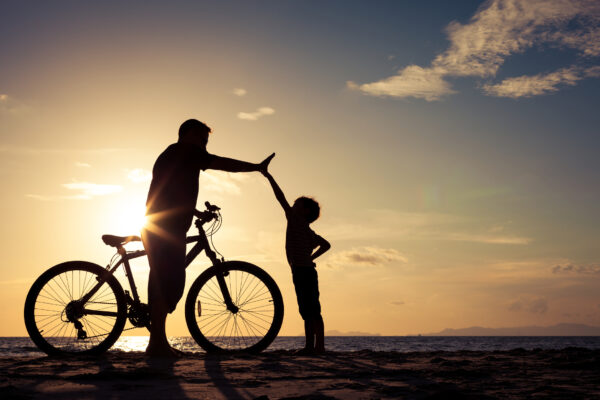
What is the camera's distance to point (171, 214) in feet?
21.9

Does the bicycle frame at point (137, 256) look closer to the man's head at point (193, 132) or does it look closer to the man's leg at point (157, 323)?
the man's leg at point (157, 323)

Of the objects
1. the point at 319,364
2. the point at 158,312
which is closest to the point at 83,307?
the point at 158,312

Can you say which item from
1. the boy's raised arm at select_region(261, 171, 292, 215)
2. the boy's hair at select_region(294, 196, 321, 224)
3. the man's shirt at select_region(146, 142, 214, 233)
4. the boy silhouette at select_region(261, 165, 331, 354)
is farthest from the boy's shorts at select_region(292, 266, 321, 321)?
the man's shirt at select_region(146, 142, 214, 233)

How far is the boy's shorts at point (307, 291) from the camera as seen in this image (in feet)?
24.6

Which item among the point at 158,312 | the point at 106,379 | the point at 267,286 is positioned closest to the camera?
the point at 106,379

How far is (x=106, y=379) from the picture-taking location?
14.3 feet

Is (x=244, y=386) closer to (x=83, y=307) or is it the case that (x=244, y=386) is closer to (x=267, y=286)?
(x=267, y=286)

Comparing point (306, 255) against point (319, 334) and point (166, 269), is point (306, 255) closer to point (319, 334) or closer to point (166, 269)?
point (319, 334)

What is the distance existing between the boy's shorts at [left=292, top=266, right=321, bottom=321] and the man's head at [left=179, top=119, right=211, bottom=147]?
222 cm

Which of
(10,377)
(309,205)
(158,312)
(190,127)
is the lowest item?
(10,377)

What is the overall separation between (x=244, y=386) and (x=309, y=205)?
3947mm

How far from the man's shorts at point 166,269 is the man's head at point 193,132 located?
1233 millimetres

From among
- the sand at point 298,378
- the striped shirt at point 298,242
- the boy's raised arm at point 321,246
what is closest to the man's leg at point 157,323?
the sand at point 298,378

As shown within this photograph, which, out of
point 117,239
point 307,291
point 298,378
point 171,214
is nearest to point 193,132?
point 171,214
